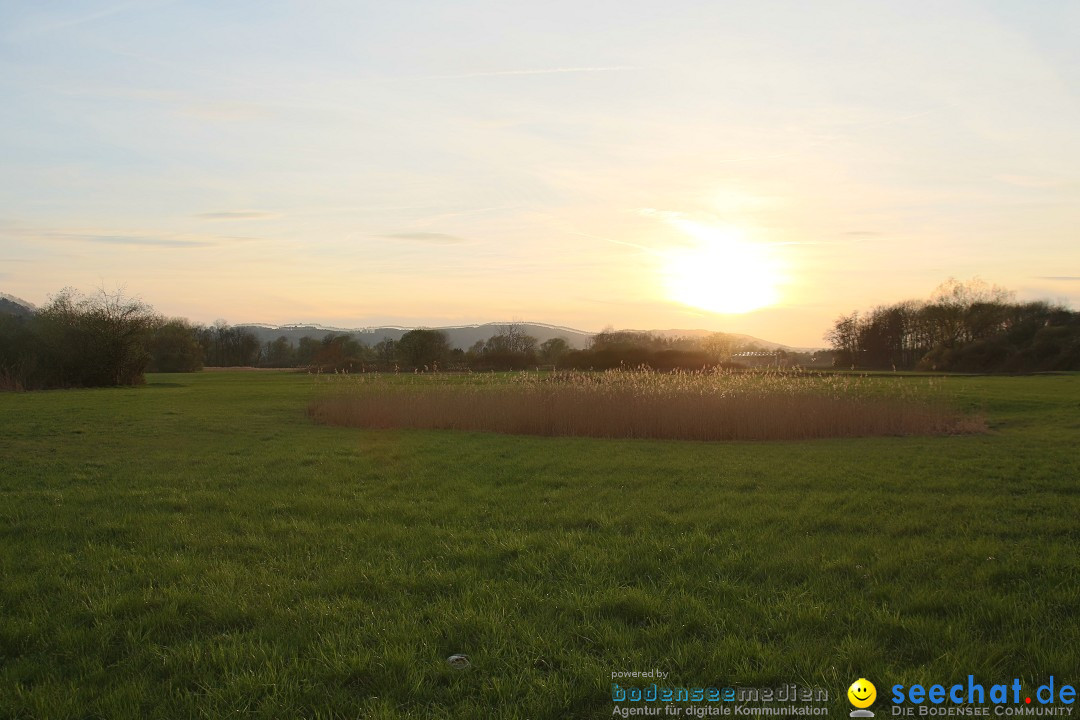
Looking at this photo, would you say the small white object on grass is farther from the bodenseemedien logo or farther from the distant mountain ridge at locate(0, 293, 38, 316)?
the distant mountain ridge at locate(0, 293, 38, 316)

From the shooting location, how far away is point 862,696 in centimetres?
291

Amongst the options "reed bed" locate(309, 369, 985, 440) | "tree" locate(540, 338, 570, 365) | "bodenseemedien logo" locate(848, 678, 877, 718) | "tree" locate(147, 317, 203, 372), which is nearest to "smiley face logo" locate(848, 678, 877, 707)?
"bodenseemedien logo" locate(848, 678, 877, 718)

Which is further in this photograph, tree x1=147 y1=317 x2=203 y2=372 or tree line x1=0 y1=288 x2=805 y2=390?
tree x1=147 y1=317 x2=203 y2=372

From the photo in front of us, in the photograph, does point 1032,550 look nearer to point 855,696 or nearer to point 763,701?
point 855,696

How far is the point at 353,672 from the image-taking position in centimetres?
322

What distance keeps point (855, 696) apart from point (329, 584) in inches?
128

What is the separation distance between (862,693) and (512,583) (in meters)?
2.20

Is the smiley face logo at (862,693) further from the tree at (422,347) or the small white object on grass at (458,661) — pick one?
the tree at (422,347)

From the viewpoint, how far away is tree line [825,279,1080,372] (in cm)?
4769

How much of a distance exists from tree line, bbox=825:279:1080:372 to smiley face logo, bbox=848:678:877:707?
47.5 meters

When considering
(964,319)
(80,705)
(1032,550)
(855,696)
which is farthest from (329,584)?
(964,319)

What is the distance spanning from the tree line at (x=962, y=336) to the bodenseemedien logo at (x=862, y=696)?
4746 centimetres

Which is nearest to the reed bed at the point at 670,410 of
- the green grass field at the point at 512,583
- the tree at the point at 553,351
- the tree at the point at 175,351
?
the green grass field at the point at 512,583

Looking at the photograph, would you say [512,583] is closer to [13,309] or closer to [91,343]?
[91,343]
